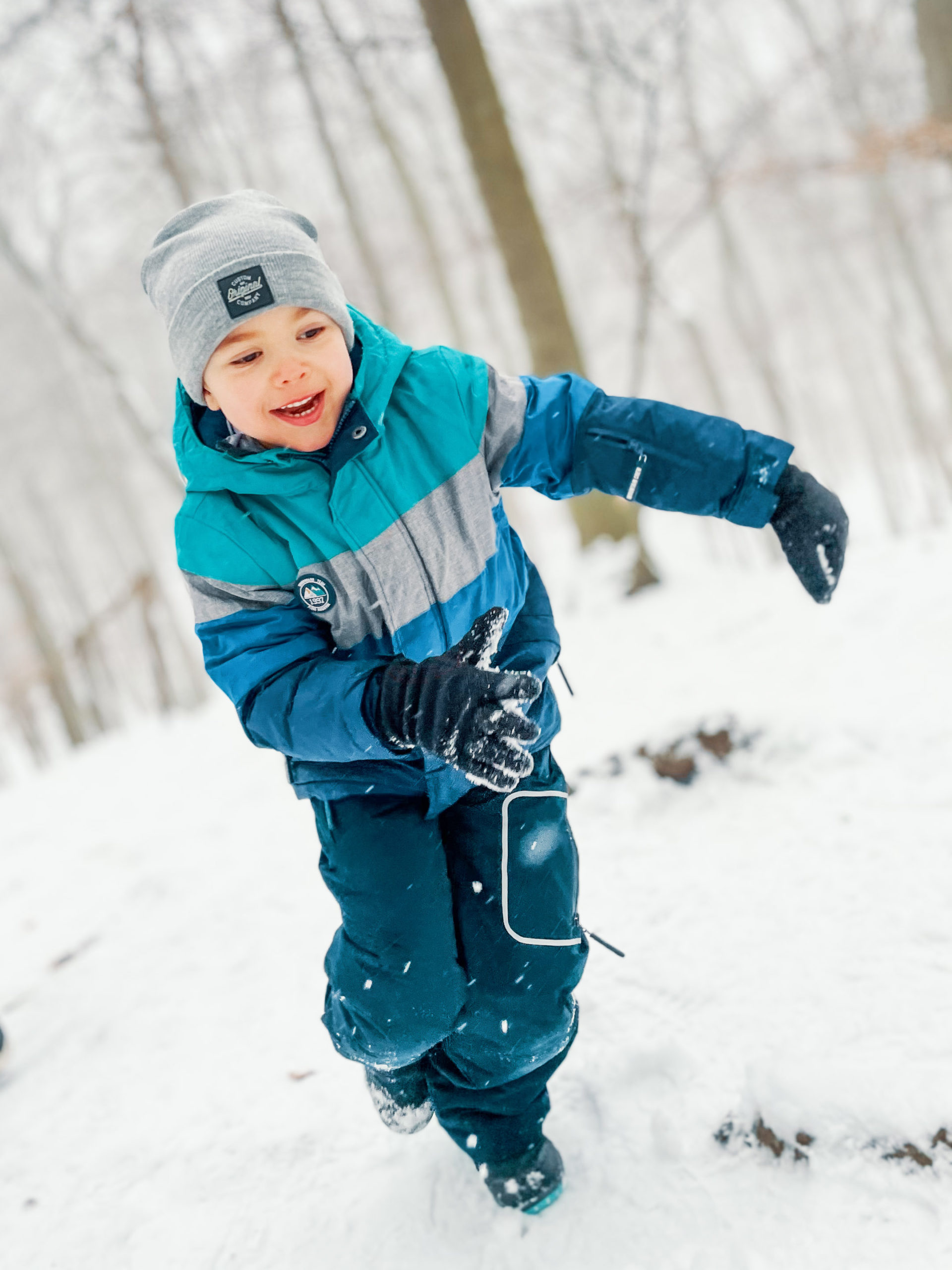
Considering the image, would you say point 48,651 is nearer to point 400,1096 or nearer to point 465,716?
point 400,1096

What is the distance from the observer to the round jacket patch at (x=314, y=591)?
4.77ft

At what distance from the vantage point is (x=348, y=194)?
966 centimetres

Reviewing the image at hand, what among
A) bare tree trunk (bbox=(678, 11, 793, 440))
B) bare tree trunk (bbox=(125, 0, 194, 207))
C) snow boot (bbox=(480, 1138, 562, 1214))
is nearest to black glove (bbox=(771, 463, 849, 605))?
snow boot (bbox=(480, 1138, 562, 1214))

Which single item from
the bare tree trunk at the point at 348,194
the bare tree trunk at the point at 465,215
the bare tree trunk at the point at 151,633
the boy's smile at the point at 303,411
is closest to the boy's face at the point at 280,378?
the boy's smile at the point at 303,411

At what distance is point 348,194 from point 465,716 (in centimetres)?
1002

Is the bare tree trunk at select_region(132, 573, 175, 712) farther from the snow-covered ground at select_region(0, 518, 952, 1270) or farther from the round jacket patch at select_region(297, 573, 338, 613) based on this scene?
the round jacket patch at select_region(297, 573, 338, 613)

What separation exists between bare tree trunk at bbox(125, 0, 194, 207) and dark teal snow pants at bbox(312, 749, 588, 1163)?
756 centimetres

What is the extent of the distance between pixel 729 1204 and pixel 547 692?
3.20 ft

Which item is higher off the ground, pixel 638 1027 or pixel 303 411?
pixel 303 411

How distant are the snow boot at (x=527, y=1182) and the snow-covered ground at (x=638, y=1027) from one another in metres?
0.03

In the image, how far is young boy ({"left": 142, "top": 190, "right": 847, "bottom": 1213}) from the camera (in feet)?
4.67

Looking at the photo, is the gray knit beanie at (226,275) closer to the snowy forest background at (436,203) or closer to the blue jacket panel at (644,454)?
the blue jacket panel at (644,454)

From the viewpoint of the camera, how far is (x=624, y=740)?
3072 mm

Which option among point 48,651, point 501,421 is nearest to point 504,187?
point 501,421
